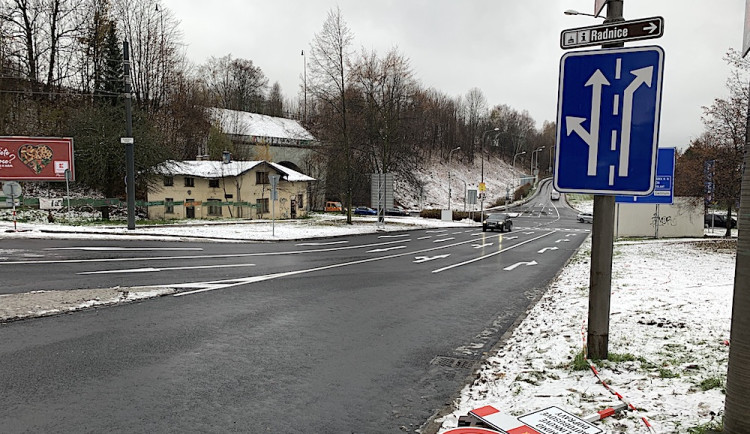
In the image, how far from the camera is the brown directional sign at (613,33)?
3.85 metres

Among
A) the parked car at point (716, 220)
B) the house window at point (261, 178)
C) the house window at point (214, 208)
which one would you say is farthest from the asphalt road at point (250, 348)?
the parked car at point (716, 220)

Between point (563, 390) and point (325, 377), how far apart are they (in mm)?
2582

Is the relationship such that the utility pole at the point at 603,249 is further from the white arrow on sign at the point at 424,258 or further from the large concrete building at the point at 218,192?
the large concrete building at the point at 218,192

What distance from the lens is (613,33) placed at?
13.2ft

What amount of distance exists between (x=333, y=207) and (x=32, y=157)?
3601 cm

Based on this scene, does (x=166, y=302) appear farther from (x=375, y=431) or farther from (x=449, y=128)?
(x=449, y=128)

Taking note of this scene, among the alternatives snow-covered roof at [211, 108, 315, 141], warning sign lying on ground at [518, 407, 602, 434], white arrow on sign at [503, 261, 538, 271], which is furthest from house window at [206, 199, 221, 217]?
warning sign lying on ground at [518, 407, 602, 434]

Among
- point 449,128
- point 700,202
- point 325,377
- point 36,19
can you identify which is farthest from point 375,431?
point 449,128

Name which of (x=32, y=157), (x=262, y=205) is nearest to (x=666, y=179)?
(x=262, y=205)

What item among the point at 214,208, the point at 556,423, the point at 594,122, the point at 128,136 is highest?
the point at 128,136

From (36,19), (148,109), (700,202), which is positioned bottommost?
(700,202)

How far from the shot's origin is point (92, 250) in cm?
1720

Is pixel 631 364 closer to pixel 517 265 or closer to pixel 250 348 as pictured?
pixel 250 348

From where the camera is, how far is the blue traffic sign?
3965mm
